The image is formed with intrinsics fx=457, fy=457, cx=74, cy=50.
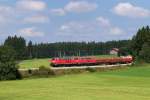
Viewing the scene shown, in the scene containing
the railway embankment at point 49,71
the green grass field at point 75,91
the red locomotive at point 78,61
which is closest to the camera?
the green grass field at point 75,91

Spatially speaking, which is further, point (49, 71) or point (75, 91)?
point (49, 71)

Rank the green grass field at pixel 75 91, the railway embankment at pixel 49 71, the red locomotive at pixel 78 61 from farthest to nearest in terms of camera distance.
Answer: the red locomotive at pixel 78 61 < the railway embankment at pixel 49 71 < the green grass field at pixel 75 91

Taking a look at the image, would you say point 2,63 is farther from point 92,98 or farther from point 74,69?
point 92,98

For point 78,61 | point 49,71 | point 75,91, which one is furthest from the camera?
point 78,61

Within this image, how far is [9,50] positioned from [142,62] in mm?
45165

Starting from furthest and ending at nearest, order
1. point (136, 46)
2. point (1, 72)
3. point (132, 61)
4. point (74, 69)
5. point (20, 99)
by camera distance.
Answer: point (136, 46)
point (132, 61)
point (74, 69)
point (1, 72)
point (20, 99)

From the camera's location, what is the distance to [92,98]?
106 feet

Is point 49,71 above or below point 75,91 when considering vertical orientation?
above

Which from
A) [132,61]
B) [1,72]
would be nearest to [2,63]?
[1,72]

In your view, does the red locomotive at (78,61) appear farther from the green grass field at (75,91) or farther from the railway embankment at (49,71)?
the green grass field at (75,91)

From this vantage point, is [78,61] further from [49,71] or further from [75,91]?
[75,91]

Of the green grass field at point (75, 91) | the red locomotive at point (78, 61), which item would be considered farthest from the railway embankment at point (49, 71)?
the green grass field at point (75, 91)

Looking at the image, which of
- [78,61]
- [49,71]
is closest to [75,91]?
[49,71]

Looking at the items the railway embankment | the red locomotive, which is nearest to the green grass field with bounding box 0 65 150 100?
the railway embankment
